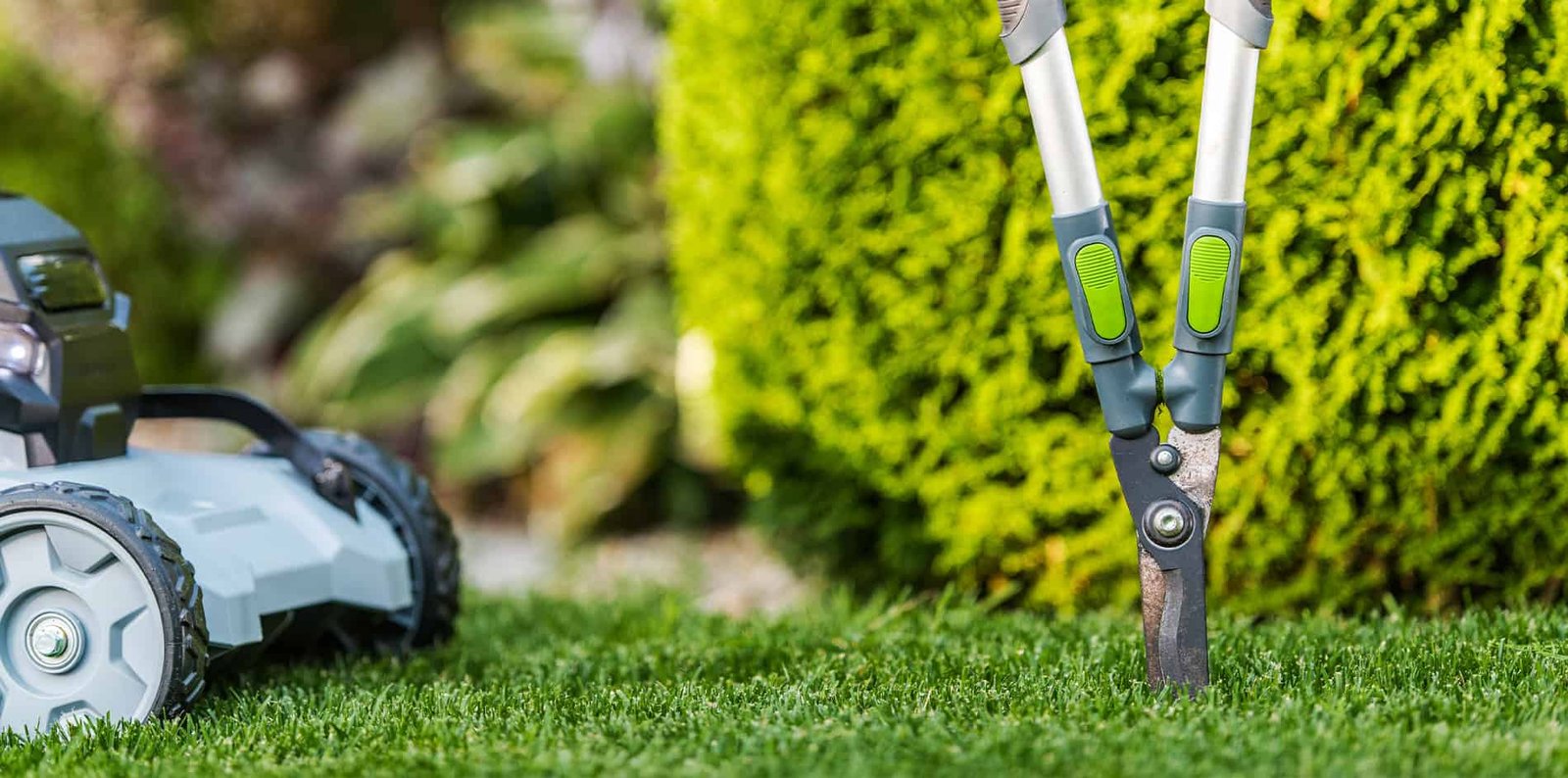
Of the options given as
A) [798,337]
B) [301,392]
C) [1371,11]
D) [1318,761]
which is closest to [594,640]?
[798,337]

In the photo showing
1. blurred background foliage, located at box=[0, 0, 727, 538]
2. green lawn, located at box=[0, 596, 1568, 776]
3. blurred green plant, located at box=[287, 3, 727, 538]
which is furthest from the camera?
blurred background foliage, located at box=[0, 0, 727, 538]

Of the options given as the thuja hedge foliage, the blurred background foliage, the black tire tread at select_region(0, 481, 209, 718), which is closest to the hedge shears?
the thuja hedge foliage

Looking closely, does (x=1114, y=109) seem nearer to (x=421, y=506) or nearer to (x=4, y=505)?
(x=421, y=506)

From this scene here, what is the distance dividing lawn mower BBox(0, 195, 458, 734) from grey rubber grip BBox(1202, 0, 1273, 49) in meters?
1.87

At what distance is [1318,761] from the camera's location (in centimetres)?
194

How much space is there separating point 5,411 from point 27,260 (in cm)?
29

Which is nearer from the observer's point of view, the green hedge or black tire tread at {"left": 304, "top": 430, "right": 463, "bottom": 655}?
black tire tread at {"left": 304, "top": 430, "right": 463, "bottom": 655}

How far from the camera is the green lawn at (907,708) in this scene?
2.04m

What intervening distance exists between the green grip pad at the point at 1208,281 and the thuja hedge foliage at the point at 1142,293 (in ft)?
2.84

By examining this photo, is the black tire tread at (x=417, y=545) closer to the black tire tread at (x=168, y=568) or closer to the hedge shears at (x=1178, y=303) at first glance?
the black tire tread at (x=168, y=568)

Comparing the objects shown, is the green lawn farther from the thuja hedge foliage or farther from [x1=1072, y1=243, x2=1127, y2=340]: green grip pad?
[x1=1072, y1=243, x2=1127, y2=340]: green grip pad

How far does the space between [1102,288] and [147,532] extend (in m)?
1.60

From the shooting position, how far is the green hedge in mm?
7586

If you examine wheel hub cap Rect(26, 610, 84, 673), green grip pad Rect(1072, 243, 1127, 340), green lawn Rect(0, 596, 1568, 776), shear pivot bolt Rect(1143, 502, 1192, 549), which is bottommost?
green lawn Rect(0, 596, 1568, 776)
